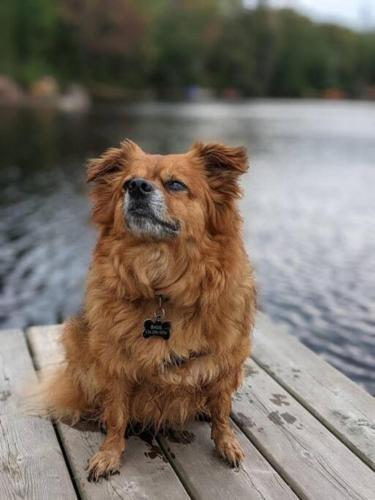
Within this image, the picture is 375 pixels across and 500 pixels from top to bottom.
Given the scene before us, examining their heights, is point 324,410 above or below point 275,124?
above

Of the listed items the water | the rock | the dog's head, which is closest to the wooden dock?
the dog's head

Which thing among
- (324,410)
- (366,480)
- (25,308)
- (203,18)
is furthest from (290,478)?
(203,18)

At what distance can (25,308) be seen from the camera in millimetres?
6906

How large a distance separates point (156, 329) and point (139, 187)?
661 mm

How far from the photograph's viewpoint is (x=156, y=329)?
9.09ft

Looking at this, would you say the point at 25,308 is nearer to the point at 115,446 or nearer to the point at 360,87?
the point at 115,446

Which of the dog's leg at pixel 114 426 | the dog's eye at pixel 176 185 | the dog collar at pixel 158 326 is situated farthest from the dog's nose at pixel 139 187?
the dog's leg at pixel 114 426

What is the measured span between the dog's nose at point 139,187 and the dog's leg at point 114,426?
0.92 metres

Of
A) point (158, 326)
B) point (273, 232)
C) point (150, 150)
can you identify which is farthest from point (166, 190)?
point (150, 150)

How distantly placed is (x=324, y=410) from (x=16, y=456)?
1.65 m

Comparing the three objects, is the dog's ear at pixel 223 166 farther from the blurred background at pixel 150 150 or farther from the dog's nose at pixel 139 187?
the blurred background at pixel 150 150

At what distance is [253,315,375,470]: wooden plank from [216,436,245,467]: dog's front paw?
22.6 inches

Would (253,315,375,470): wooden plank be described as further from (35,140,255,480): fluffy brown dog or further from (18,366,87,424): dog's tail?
(18,366,87,424): dog's tail

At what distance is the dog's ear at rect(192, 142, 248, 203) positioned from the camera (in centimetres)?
A: 289
